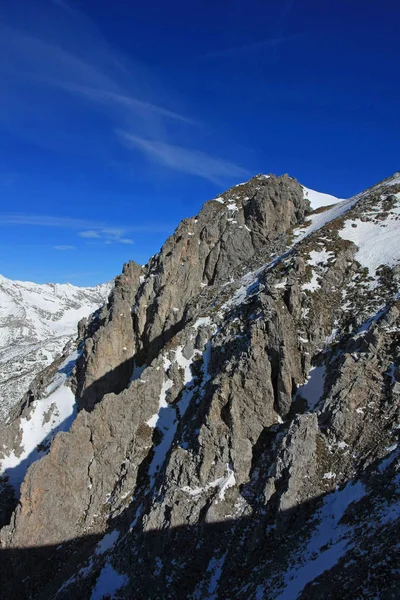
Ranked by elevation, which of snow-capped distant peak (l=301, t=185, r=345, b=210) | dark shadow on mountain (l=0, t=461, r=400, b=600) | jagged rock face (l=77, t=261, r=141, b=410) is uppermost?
snow-capped distant peak (l=301, t=185, r=345, b=210)

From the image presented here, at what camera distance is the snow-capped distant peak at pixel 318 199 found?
73625 mm

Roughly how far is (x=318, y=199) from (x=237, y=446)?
58935 millimetres

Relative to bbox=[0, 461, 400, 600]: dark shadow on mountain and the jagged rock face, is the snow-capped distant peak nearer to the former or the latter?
the jagged rock face

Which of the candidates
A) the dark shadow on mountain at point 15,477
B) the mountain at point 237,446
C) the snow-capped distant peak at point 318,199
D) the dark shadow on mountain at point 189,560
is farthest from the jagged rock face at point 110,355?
the snow-capped distant peak at point 318,199

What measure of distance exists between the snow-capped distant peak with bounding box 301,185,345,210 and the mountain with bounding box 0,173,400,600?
574 inches

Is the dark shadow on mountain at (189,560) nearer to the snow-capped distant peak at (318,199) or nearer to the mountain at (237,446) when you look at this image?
the mountain at (237,446)

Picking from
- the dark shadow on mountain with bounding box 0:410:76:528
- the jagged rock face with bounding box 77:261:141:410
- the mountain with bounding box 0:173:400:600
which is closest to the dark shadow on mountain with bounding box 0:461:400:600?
the mountain with bounding box 0:173:400:600

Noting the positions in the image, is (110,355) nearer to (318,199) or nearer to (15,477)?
(15,477)

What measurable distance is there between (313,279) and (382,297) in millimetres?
7856

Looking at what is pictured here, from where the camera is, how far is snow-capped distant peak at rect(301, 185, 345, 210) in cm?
7362

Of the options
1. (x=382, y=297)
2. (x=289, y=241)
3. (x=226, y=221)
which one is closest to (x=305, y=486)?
(x=382, y=297)

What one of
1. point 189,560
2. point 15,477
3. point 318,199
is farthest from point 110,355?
point 318,199

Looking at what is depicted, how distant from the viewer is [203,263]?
65.5 meters

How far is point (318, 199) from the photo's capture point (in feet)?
250
